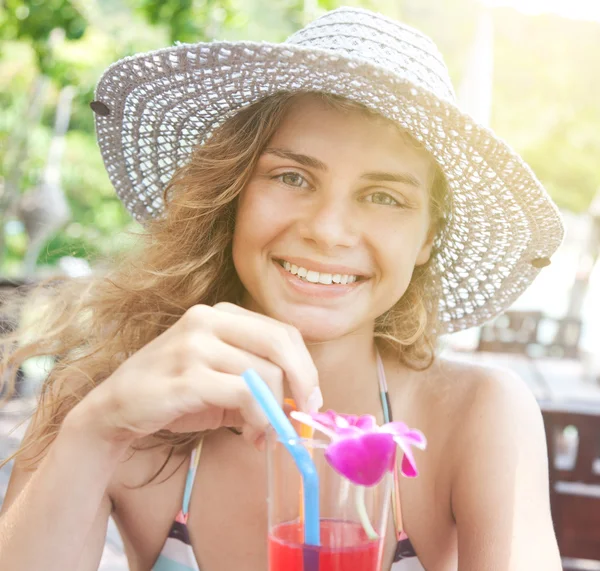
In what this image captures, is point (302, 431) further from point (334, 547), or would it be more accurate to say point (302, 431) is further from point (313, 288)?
point (313, 288)

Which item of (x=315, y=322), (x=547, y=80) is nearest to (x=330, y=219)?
(x=315, y=322)

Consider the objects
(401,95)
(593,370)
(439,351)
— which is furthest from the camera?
(593,370)

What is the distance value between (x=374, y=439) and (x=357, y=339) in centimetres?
103

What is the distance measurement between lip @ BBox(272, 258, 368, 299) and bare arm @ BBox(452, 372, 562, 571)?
49 centimetres

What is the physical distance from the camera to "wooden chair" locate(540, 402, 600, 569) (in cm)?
233

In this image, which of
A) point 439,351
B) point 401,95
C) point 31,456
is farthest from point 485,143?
point 31,456

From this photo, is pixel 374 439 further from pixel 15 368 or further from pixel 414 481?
pixel 15 368

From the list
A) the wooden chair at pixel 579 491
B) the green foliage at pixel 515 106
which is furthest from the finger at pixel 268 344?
the green foliage at pixel 515 106

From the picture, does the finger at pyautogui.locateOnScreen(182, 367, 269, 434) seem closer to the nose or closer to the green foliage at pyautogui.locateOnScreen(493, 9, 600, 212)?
the nose

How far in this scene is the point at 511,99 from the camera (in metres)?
17.5

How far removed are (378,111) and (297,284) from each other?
430 mm

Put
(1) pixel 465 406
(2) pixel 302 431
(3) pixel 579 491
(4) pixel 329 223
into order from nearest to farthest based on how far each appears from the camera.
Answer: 1. (2) pixel 302 431
2. (4) pixel 329 223
3. (1) pixel 465 406
4. (3) pixel 579 491

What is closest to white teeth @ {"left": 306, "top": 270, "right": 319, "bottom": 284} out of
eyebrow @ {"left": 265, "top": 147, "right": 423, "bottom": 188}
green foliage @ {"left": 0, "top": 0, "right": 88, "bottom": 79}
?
eyebrow @ {"left": 265, "top": 147, "right": 423, "bottom": 188}

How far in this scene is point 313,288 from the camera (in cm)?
165
